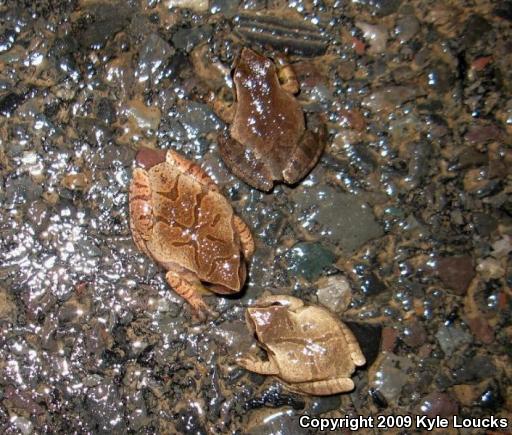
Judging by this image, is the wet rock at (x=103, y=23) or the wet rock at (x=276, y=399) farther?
the wet rock at (x=103, y=23)

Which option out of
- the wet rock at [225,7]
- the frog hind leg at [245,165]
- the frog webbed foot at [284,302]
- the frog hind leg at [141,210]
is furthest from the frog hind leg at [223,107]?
the frog webbed foot at [284,302]

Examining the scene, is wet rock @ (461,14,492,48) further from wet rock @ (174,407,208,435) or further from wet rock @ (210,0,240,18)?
wet rock @ (174,407,208,435)

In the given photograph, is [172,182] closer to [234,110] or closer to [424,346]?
[234,110]

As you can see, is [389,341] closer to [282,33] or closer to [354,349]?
[354,349]

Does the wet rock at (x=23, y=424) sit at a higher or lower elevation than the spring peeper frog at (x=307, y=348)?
lower

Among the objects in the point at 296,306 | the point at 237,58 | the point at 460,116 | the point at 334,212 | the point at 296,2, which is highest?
the point at 296,2

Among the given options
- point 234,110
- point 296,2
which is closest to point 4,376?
point 234,110

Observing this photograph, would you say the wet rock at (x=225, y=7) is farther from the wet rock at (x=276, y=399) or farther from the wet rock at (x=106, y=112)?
the wet rock at (x=276, y=399)
